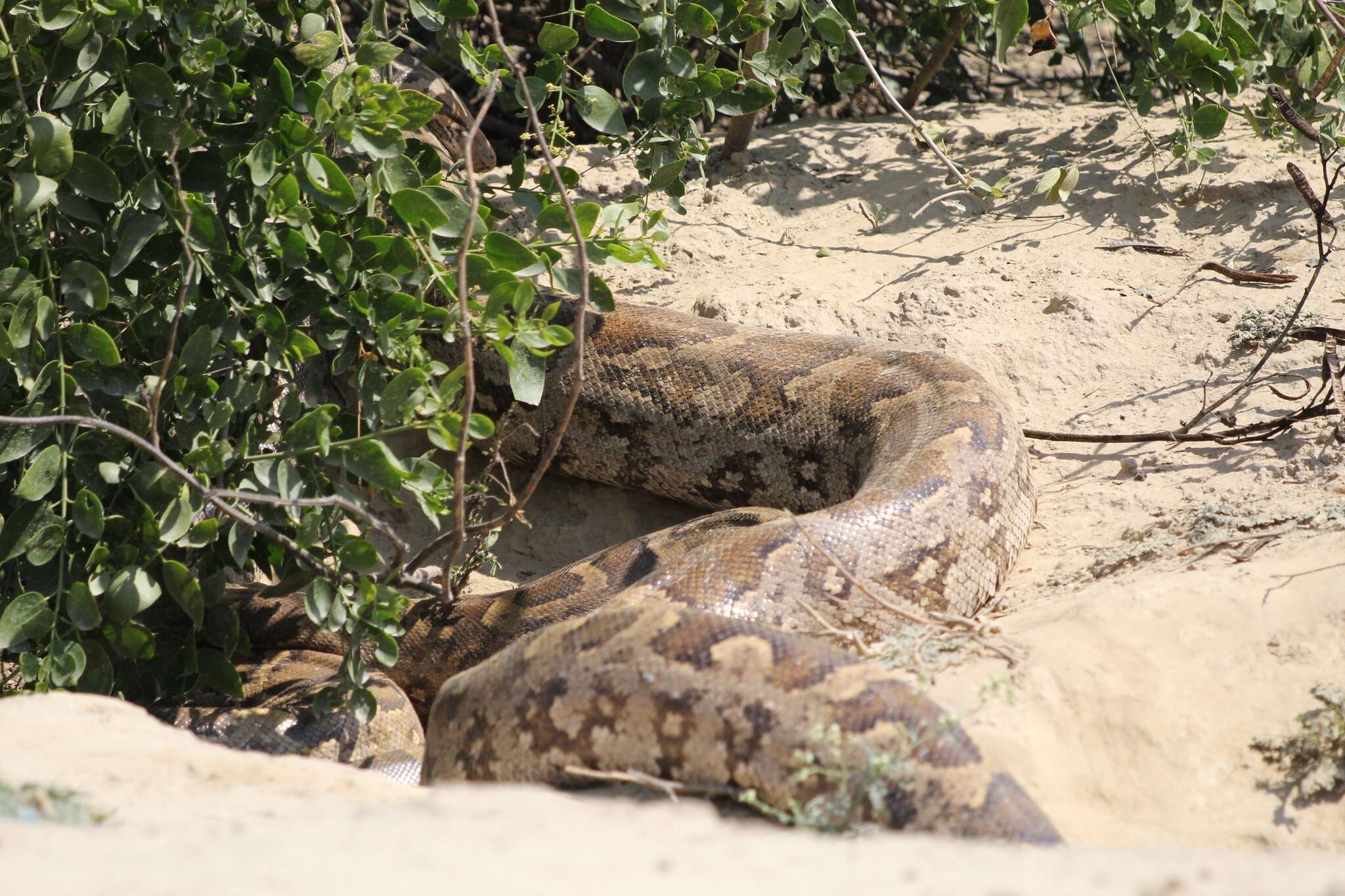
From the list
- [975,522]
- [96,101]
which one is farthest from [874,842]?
[96,101]

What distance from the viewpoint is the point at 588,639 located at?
3.66 m

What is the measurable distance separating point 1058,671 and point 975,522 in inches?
50.0

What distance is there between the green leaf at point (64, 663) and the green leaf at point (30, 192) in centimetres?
152

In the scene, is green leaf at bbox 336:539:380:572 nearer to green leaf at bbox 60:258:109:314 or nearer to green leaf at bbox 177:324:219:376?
green leaf at bbox 177:324:219:376

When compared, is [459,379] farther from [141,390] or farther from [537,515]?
[537,515]

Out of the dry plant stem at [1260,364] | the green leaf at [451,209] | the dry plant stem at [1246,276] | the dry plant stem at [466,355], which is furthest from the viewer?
the dry plant stem at [1246,276]

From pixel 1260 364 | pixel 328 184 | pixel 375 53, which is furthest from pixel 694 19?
pixel 1260 364

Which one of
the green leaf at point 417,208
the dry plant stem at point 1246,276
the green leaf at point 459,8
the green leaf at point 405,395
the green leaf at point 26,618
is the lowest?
the green leaf at point 26,618

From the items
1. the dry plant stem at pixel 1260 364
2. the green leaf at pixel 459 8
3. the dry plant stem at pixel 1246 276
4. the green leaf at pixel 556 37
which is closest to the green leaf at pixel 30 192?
the green leaf at pixel 459 8

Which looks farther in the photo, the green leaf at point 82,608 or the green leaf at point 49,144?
the green leaf at point 82,608

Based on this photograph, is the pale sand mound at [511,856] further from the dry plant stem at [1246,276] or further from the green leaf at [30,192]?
the dry plant stem at [1246,276]

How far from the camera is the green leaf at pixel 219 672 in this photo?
4.80 meters

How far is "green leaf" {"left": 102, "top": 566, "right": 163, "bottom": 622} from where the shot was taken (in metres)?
4.21

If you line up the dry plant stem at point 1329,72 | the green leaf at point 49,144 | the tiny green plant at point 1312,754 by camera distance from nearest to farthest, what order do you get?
1. the tiny green plant at point 1312,754
2. the green leaf at point 49,144
3. the dry plant stem at point 1329,72
